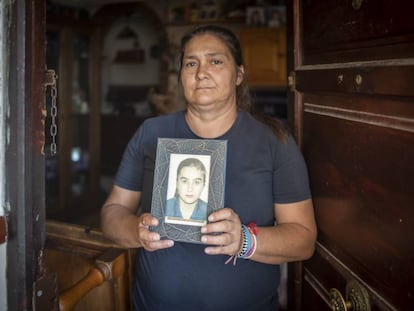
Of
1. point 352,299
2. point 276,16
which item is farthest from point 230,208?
point 276,16

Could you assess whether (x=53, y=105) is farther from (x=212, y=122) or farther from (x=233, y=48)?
(x=233, y=48)

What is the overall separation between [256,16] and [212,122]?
2.86 meters

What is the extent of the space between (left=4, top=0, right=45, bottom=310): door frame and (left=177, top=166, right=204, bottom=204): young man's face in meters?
0.35

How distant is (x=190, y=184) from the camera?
3.62 feet

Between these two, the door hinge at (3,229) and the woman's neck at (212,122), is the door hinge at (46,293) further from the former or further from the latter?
the woman's neck at (212,122)

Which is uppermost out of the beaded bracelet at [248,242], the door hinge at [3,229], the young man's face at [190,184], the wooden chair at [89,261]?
the young man's face at [190,184]

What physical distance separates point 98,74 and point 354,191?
396 centimetres

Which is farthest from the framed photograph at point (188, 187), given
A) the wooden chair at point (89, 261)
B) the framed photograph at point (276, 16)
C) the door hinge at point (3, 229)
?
the framed photograph at point (276, 16)

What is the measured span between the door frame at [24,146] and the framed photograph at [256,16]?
3219mm

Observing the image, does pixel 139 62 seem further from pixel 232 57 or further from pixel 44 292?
pixel 44 292

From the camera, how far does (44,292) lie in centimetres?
103

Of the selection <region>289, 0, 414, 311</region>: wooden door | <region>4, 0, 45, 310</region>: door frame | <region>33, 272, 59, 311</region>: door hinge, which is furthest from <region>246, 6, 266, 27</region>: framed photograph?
<region>33, 272, 59, 311</region>: door hinge

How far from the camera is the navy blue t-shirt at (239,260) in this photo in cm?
129

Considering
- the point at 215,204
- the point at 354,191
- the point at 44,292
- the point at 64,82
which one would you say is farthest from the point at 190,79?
the point at 64,82
